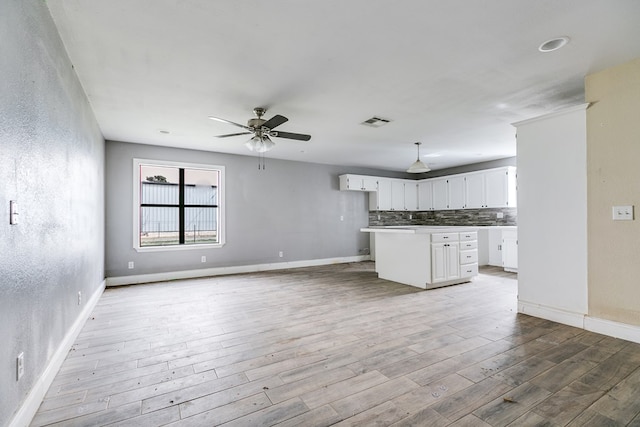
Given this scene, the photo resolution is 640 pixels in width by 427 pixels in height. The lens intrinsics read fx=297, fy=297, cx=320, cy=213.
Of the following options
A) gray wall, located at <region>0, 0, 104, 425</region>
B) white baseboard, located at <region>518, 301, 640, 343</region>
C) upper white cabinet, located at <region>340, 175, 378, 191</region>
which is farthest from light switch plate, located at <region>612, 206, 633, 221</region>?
upper white cabinet, located at <region>340, 175, 378, 191</region>

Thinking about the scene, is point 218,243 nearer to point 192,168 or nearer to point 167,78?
point 192,168

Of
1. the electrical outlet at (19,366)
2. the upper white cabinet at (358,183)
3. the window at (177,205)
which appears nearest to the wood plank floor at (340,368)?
the electrical outlet at (19,366)

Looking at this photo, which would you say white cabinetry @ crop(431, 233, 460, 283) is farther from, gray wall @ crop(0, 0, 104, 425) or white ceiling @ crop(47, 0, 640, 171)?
gray wall @ crop(0, 0, 104, 425)

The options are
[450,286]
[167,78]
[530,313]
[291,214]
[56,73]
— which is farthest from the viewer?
→ [291,214]

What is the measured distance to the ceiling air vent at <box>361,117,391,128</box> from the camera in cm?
427

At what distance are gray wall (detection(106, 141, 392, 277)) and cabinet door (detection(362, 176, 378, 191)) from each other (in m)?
0.37

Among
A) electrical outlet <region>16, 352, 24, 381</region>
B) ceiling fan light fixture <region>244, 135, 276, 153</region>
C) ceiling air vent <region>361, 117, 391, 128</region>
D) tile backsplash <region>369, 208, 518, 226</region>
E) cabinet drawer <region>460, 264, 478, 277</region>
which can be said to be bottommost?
cabinet drawer <region>460, 264, 478, 277</region>

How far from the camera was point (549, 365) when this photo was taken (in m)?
2.26

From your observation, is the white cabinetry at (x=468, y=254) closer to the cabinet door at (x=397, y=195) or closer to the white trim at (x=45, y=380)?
the cabinet door at (x=397, y=195)

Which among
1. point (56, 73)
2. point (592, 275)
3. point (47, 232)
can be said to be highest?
point (56, 73)

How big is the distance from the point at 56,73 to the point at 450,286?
5.44 m

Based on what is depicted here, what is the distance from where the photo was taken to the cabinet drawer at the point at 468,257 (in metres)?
5.08

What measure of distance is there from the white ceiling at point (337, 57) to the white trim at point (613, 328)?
241 centimetres

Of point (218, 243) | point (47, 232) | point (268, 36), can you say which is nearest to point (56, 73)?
point (47, 232)
